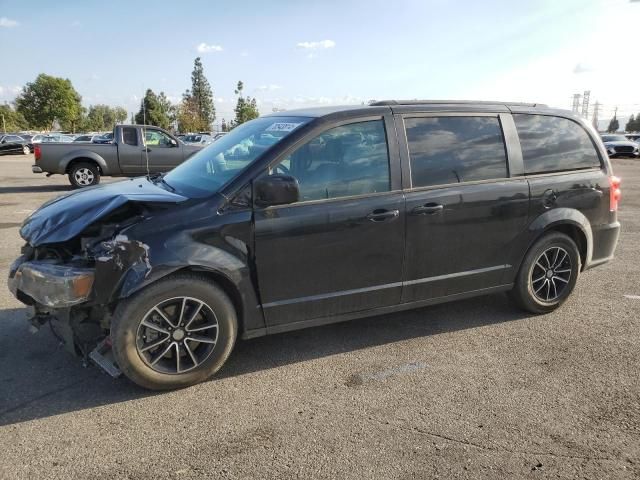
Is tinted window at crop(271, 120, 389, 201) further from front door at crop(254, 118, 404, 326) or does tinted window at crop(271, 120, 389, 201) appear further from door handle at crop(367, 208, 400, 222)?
door handle at crop(367, 208, 400, 222)

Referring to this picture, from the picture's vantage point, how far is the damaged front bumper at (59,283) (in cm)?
306

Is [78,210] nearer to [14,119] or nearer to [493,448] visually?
[493,448]

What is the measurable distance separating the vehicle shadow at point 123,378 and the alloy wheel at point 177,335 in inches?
9.2

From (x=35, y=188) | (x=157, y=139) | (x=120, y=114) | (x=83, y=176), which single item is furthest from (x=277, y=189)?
(x=120, y=114)

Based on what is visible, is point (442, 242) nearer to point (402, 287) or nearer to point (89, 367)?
point (402, 287)

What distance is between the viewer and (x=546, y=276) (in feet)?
15.0

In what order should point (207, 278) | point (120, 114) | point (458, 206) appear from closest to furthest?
point (207, 278), point (458, 206), point (120, 114)


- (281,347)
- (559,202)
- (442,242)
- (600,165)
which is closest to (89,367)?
(281,347)

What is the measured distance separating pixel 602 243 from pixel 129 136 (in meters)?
12.5

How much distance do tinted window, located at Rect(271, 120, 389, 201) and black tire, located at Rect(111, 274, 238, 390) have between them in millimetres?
916

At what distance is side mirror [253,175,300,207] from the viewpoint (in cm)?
327

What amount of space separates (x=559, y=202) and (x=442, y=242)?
1286 millimetres

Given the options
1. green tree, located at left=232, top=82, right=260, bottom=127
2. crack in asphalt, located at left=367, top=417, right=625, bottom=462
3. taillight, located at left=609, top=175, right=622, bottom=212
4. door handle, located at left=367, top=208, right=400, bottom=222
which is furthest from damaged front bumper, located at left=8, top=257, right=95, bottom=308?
green tree, located at left=232, top=82, right=260, bottom=127

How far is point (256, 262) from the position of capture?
3.41m
